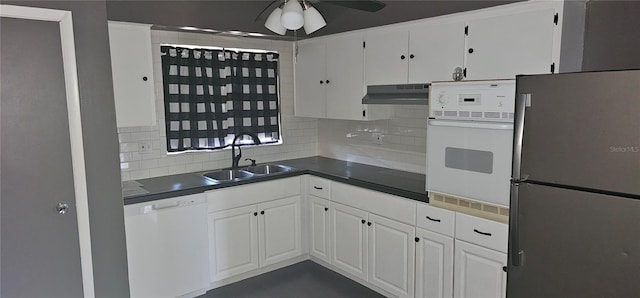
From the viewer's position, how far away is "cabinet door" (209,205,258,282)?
10.8ft

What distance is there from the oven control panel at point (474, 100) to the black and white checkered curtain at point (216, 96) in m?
1.89

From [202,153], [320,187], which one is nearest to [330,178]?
[320,187]

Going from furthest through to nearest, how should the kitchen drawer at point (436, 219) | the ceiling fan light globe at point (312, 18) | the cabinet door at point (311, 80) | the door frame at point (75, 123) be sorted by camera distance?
the cabinet door at point (311, 80) < the kitchen drawer at point (436, 219) < the ceiling fan light globe at point (312, 18) < the door frame at point (75, 123)

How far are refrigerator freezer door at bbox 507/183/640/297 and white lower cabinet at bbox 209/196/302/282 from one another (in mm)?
1942

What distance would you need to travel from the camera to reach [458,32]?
109 inches

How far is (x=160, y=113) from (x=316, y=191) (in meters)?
1.45

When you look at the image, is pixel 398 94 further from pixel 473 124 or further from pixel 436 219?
pixel 436 219

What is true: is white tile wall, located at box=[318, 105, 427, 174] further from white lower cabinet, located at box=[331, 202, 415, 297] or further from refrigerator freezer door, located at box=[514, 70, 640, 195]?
refrigerator freezer door, located at box=[514, 70, 640, 195]

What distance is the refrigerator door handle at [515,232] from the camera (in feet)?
6.91

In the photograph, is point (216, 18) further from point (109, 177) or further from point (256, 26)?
point (109, 177)

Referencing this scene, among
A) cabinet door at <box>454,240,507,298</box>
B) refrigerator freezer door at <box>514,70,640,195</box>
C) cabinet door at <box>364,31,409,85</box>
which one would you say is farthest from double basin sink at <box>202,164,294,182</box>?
refrigerator freezer door at <box>514,70,640,195</box>

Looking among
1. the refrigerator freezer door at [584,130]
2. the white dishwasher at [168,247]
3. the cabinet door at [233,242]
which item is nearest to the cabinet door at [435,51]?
the refrigerator freezer door at [584,130]

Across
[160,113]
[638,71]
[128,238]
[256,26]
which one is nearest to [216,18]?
[256,26]

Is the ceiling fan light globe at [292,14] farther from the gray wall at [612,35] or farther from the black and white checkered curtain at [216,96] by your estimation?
the black and white checkered curtain at [216,96]
